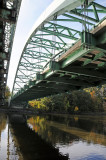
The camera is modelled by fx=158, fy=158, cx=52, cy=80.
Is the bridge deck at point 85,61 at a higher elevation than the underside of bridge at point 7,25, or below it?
below

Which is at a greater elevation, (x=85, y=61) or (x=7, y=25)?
(x=7, y=25)

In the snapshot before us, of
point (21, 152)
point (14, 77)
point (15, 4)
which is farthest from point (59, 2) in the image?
point (14, 77)

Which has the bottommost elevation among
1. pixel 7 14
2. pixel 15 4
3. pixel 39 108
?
pixel 39 108

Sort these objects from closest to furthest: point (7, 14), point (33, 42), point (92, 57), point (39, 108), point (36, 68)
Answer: point (7, 14)
point (92, 57)
point (33, 42)
point (36, 68)
point (39, 108)

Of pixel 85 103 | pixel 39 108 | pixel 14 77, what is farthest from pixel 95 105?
pixel 14 77

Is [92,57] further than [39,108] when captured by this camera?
No

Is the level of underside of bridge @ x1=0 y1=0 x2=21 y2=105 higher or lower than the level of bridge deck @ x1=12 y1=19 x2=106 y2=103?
higher

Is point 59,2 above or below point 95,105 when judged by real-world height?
above

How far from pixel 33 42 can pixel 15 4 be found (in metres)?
13.7

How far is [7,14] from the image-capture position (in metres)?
7.69

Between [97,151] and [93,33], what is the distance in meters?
10.2

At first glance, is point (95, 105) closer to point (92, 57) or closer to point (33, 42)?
point (33, 42)

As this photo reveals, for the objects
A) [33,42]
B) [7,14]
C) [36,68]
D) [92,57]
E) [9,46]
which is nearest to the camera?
[7,14]

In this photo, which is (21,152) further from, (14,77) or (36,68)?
(14,77)
